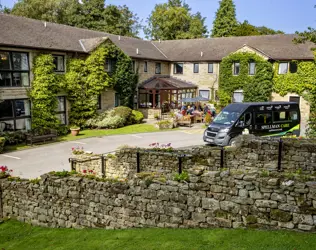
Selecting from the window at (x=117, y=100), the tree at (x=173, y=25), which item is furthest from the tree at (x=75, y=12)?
the window at (x=117, y=100)

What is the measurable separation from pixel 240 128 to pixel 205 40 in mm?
27146

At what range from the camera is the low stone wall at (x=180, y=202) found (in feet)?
20.4

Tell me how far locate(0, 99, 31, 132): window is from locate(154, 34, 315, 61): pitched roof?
21.4 metres

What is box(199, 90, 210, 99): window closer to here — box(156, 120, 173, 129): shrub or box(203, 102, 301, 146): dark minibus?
box(156, 120, 173, 129): shrub

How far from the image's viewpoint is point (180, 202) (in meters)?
7.27

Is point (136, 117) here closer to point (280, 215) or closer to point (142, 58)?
point (142, 58)

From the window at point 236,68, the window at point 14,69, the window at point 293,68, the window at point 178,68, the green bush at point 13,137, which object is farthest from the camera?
the window at point 178,68

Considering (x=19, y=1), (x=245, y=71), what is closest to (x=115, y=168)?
(x=245, y=71)

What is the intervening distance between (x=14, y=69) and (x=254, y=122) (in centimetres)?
1723

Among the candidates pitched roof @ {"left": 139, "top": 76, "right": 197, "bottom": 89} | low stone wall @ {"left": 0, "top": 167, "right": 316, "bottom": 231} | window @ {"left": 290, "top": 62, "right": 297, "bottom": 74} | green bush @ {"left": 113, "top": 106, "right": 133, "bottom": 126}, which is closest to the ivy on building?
window @ {"left": 290, "top": 62, "right": 297, "bottom": 74}

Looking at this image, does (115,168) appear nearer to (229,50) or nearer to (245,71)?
(245,71)

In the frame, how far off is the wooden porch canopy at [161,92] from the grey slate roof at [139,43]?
3364 mm

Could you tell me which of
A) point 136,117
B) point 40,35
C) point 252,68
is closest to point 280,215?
point 136,117

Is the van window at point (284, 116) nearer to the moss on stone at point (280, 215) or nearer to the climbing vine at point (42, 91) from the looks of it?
the moss on stone at point (280, 215)
